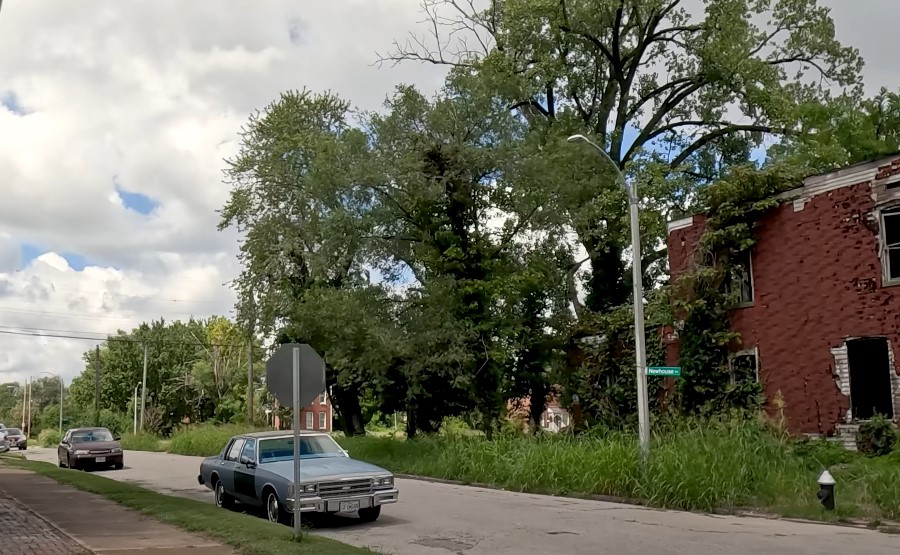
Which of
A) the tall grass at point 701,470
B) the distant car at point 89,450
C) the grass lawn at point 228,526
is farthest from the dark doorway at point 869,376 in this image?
the distant car at point 89,450

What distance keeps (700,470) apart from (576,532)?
4.43 meters

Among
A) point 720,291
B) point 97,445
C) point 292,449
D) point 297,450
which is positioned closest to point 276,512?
point 292,449

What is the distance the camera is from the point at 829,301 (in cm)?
2170

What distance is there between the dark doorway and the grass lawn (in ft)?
50.3

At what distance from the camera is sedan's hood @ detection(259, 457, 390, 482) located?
12.9m

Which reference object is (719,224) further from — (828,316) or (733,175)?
(828,316)

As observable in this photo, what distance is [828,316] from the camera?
71.1ft

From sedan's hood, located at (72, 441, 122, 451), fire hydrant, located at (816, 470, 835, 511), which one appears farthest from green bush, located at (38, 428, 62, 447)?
fire hydrant, located at (816, 470, 835, 511)

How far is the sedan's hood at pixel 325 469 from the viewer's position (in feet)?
42.2

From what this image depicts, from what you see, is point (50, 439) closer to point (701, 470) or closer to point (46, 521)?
point (46, 521)

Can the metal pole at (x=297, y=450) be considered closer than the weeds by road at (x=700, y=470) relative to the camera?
Yes

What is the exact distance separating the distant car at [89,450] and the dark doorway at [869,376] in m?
23.6

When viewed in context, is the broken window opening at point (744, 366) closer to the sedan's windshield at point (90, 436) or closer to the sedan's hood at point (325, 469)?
the sedan's hood at point (325, 469)

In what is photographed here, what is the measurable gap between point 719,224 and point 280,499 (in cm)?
1590
